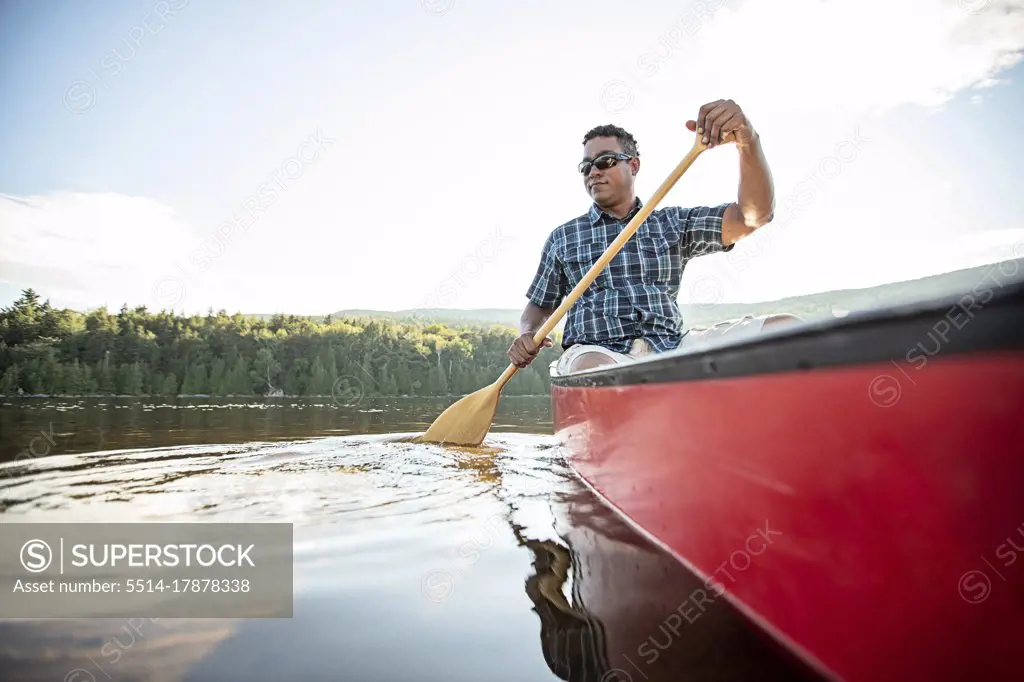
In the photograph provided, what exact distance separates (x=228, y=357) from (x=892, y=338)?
40954mm

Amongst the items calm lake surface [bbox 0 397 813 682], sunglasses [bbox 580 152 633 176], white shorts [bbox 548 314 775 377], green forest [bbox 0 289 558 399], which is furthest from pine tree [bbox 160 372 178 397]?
sunglasses [bbox 580 152 633 176]

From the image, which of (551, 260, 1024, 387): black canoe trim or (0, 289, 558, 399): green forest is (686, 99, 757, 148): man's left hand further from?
(0, 289, 558, 399): green forest

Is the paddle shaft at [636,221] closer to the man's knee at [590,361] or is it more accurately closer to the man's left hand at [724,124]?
the man's left hand at [724,124]

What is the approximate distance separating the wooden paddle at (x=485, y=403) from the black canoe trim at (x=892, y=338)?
2062mm

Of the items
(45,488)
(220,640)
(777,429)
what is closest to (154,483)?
(45,488)

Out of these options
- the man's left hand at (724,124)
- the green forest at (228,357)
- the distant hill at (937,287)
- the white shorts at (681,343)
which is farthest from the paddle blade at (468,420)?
the green forest at (228,357)

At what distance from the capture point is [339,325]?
50.3 metres

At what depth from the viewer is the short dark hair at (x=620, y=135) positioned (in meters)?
3.89

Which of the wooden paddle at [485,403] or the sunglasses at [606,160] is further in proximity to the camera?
the sunglasses at [606,160]

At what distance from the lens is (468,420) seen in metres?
5.33

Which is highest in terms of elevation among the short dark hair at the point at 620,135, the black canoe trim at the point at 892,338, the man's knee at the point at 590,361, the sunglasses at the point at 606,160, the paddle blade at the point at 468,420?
the short dark hair at the point at 620,135

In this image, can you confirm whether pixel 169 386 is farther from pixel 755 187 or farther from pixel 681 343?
pixel 755 187

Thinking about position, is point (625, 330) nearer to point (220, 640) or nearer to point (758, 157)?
point (758, 157)

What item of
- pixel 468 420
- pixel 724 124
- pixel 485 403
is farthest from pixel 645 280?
pixel 468 420
